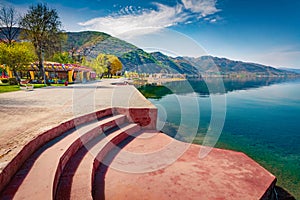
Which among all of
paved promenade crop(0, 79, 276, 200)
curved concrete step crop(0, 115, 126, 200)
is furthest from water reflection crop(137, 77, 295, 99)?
curved concrete step crop(0, 115, 126, 200)

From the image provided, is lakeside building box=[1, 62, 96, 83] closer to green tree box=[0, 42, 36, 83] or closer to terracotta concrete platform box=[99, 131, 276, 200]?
green tree box=[0, 42, 36, 83]

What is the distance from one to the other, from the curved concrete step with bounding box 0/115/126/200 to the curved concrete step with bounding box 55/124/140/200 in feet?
0.38

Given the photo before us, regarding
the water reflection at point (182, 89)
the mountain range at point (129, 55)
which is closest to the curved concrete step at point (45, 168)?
the water reflection at point (182, 89)

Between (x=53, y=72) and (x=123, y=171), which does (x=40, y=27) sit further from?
(x=123, y=171)

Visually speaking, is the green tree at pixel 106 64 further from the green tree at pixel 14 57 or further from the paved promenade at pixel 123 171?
the paved promenade at pixel 123 171

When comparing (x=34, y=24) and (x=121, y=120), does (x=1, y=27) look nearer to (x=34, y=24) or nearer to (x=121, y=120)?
(x=34, y=24)

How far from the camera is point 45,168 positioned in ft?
8.58

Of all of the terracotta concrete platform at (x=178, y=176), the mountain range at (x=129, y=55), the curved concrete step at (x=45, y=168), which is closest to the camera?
the curved concrete step at (x=45, y=168)

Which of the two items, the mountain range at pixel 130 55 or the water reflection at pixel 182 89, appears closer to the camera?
the water reflection at pixel 182 89

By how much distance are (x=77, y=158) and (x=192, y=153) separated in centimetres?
300

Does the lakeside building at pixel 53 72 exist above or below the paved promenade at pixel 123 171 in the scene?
above

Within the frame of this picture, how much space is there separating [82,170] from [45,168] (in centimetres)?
63

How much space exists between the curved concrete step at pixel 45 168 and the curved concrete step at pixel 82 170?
11 cm

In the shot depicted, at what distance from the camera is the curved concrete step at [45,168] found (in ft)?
6.95
